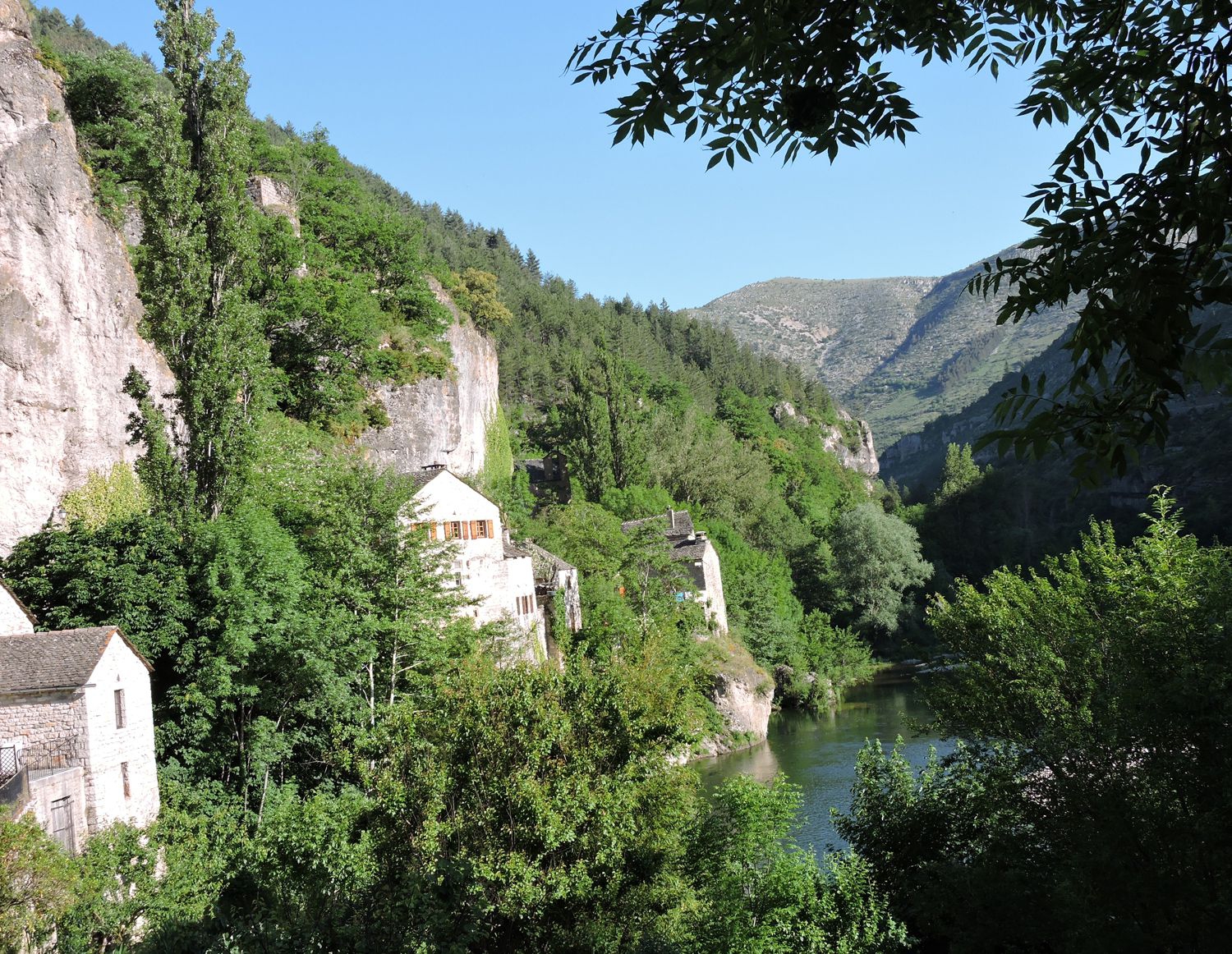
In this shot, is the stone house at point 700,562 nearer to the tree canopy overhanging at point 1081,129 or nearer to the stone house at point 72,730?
the stone house at point 72,730

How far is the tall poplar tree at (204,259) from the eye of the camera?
1097 inches

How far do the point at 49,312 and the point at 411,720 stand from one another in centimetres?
1774

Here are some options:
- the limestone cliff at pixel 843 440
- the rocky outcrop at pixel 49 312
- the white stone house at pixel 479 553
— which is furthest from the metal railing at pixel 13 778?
the limestone cliff at pixel 843 440

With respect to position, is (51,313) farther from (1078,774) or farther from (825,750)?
(825,750)

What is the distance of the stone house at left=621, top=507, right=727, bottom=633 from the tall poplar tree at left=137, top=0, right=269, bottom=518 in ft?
95.4

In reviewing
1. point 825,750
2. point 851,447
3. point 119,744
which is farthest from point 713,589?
point 851,447

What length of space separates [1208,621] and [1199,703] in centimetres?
325

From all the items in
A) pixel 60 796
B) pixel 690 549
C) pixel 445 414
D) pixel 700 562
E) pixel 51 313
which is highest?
pixel 445 414

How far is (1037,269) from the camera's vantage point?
17.3 feet

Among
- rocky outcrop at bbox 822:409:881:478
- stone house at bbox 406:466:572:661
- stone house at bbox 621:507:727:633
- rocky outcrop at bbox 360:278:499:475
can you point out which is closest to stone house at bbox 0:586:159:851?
stone house at bbox 406:466:572:661

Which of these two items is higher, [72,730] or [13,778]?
[72,730]

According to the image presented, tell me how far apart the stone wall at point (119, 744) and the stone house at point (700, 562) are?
34439mm

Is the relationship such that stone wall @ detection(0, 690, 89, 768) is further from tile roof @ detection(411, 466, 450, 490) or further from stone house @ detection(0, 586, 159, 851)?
tile roof @ detection(411, 466, 450, 490)

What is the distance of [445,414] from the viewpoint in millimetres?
47969
